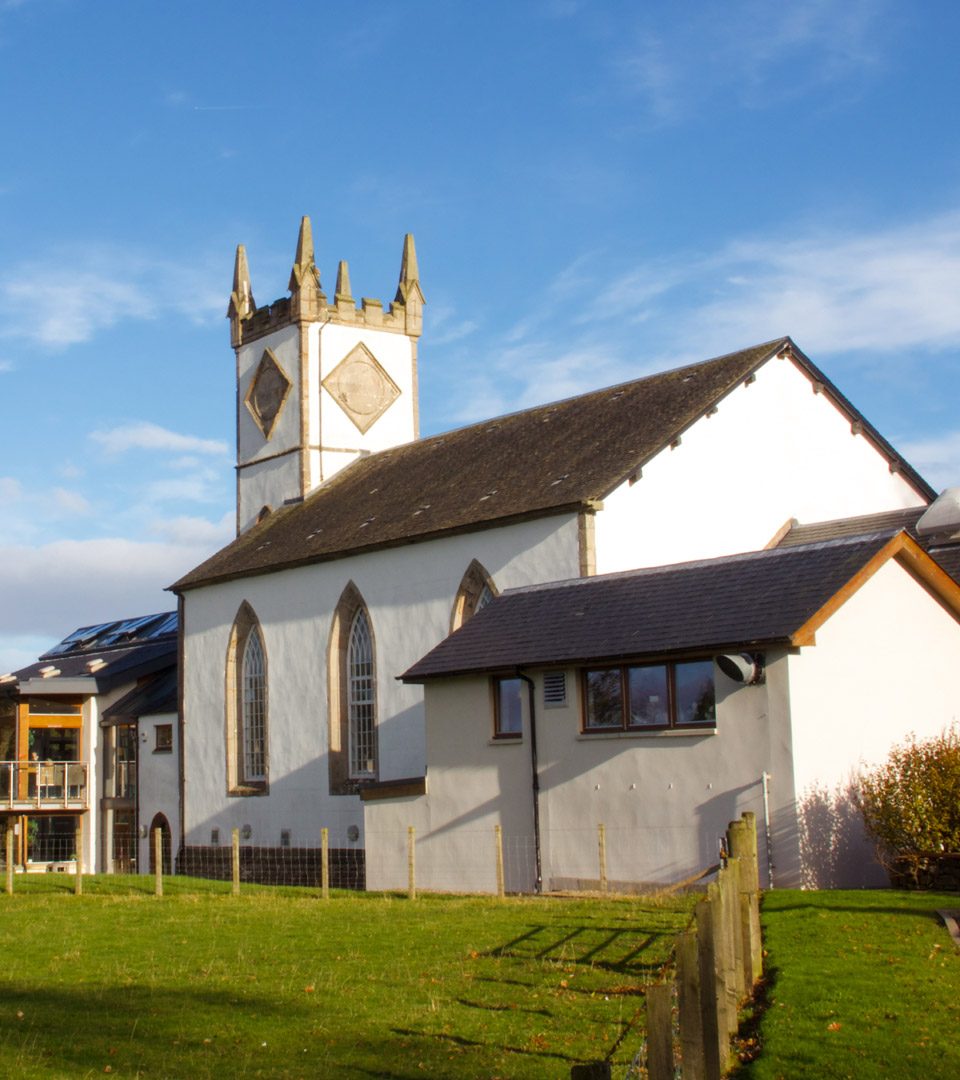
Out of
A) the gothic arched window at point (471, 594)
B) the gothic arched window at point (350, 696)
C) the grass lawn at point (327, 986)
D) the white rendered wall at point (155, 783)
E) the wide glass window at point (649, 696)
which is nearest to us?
the grass lawn at point (327, 986)

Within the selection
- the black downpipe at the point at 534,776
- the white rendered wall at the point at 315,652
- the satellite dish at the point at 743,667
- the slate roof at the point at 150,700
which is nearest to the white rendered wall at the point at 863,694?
the satellite dish at the point at 743,667

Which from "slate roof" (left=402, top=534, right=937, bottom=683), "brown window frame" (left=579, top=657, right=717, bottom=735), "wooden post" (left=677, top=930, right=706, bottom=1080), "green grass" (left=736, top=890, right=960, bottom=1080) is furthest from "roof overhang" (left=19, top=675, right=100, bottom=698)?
"wooden post" (left=677, top=930, right=706, bottom=1080)

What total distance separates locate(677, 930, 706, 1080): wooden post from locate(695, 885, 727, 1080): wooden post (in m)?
0.12

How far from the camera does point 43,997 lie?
13.9m

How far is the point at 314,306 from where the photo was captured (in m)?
46.9

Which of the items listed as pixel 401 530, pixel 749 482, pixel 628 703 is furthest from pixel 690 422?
pixel 628 703

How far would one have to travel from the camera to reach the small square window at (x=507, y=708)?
26.1 meters

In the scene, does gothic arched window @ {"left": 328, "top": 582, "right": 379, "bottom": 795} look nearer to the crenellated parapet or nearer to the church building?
the church building

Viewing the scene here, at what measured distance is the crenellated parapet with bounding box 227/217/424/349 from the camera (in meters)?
47.0

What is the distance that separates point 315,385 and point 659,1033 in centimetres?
4040

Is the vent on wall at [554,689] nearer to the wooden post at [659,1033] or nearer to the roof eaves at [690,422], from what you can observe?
the roof eaves at [690,422]

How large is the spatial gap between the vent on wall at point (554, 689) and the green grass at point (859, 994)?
7543 mm

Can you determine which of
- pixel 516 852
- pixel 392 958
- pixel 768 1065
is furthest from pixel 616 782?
pixel 768 1065

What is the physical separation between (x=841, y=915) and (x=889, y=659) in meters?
7.67
